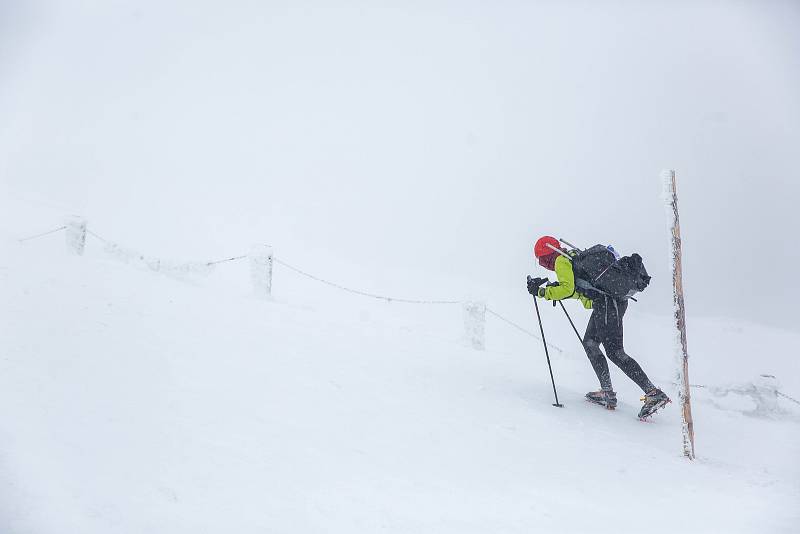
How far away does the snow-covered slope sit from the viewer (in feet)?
11.1

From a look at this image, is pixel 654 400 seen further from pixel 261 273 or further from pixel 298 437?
pixel 261 273

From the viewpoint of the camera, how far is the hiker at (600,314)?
23.0 ft

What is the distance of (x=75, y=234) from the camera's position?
10.8 m

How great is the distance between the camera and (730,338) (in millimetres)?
21094

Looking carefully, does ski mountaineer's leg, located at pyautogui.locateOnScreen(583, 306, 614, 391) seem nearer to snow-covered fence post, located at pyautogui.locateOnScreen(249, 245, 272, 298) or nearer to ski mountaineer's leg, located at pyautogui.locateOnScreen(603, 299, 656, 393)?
ski mountaineer's leg, located at pyautogui.locateOnScreen(603, 299, 656, 393)

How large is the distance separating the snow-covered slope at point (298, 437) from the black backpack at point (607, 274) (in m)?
1.52

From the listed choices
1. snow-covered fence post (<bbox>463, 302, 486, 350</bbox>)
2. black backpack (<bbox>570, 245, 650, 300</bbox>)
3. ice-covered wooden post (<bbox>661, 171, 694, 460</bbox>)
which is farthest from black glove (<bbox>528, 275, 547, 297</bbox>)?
snow-covered fence post (<bbox>463, 302, 486, 350</bbox>)

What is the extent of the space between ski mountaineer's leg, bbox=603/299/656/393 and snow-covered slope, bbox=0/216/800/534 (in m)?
0.55

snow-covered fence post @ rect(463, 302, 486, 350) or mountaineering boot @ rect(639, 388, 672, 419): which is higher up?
snow-covered fence post @ rect(463, 302, 486, 350)

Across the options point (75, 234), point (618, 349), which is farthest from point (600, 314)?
point (75, 234)

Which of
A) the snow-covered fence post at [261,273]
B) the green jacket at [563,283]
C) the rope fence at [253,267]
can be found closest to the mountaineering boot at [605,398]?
the green jacket at [563,283]

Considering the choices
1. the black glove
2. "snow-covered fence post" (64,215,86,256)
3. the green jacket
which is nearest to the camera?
the green jacket

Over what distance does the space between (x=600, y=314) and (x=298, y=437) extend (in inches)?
170

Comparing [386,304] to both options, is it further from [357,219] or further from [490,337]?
[357,219]
